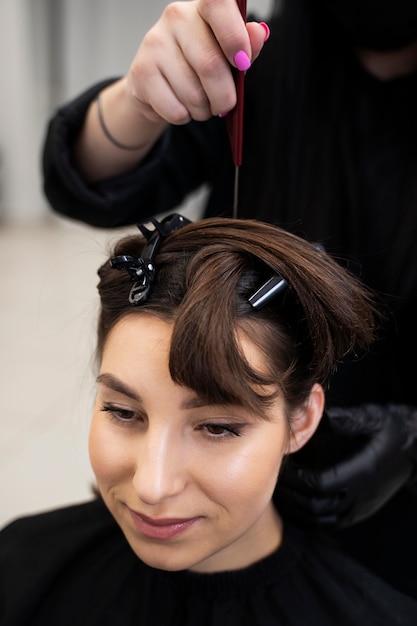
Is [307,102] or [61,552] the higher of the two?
[307,102]

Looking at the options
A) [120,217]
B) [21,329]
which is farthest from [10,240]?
[120,217]

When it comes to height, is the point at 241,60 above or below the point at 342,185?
above

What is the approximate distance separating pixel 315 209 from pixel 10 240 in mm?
3611

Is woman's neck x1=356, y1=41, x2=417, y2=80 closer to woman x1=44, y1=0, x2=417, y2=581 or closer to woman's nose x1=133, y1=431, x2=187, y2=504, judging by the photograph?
woman x1=44, y1=0, x2=417, y2=581

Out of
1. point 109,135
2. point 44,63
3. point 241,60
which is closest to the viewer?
point 241,60

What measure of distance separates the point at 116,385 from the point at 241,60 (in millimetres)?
339

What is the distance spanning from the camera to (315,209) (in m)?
0.89

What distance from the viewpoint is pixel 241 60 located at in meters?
0.57

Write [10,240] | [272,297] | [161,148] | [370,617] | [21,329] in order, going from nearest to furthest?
[272,297] → [370,617] → [161,148] → [21,329] → [10,240]

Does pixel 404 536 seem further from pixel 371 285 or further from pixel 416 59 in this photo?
pixel 416 59

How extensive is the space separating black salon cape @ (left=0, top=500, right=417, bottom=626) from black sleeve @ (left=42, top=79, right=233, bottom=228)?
1.55 feet

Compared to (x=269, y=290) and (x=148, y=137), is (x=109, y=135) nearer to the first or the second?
(x=148, y=137)

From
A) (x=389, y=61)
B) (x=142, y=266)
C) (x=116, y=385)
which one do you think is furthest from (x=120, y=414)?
(x=389, y=61)

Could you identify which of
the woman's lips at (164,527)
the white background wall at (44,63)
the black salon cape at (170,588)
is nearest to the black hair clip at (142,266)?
the woman's lips at (164,527)
